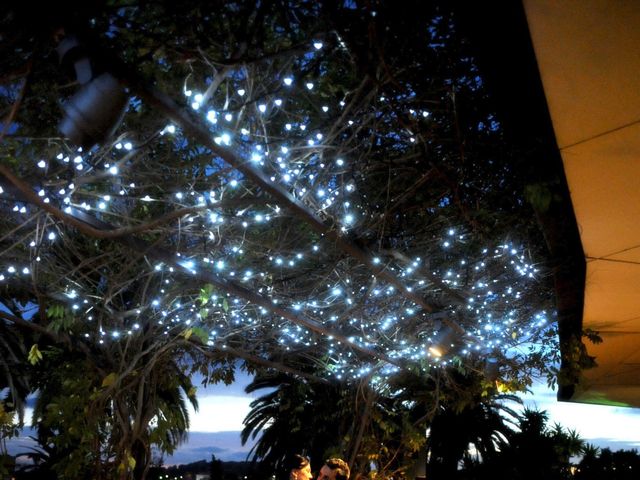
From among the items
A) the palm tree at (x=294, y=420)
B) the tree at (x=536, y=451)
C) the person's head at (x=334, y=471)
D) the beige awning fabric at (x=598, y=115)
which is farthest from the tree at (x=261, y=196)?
the tree at (x=536, y=451)

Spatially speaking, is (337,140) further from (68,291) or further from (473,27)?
(68,291)

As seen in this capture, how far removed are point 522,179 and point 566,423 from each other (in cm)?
824

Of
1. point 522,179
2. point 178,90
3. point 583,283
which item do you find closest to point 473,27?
point 522,179

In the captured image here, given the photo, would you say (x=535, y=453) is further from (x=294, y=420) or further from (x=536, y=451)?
(x=294, y=420)

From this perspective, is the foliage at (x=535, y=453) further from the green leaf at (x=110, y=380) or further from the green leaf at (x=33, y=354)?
the green leaf at (x=33, y=354)

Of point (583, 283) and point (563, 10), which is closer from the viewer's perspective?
point (563, 10)

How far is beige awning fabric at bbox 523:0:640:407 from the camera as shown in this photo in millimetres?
2145

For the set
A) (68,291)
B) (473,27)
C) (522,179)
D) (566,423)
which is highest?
(473,27)

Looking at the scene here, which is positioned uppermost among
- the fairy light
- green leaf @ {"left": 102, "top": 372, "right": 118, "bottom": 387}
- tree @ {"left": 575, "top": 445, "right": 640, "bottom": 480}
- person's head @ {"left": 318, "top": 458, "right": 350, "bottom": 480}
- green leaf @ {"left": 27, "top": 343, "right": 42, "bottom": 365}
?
the fairy light

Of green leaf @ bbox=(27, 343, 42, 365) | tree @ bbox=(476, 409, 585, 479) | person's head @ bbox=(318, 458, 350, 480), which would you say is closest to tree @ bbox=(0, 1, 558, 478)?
green leaf @ bbox=(27, 343, 42, 365)

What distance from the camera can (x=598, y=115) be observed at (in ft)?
8.84

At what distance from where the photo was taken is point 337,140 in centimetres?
369

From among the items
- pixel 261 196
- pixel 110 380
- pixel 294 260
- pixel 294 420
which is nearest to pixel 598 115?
pixel 261 196

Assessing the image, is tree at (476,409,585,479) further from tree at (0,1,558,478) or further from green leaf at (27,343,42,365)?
green leaf at (27,343,42,365)
